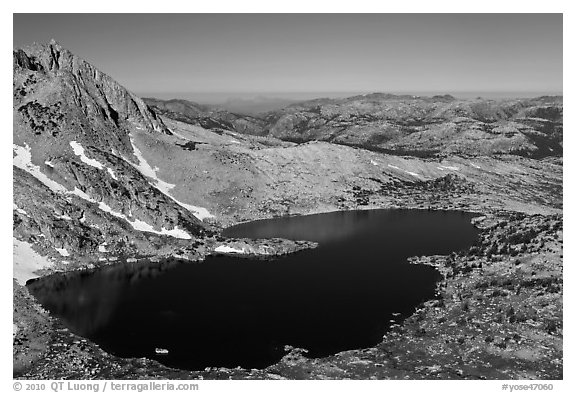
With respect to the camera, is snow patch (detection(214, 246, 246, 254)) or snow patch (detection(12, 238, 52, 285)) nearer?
snow patch (detection(12, 238, 52, 285))

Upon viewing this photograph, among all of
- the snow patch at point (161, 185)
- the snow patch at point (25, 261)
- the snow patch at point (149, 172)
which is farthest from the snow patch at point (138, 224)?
the snow patch at point (149, 172)

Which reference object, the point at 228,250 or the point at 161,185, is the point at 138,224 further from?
the point at 161,185

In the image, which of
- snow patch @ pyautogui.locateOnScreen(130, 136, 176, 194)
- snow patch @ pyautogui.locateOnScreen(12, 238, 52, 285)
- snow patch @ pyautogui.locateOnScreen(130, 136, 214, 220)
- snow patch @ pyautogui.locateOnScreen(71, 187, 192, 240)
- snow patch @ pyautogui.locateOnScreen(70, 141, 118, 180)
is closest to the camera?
snow patch @ pyautogui.locateOnScreen(12, 238, 52, 285)

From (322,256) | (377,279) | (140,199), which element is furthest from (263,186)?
(377,279)

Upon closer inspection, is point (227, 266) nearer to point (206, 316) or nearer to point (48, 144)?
point (206, 316)

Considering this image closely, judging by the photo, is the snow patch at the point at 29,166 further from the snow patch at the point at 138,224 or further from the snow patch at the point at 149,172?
the snow patch at the point at 149,172

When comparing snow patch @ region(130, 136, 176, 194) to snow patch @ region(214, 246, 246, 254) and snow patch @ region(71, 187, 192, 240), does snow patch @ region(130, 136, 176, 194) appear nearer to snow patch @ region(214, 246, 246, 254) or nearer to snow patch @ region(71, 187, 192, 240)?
snow patch @ region(71, 187, 192, 240)

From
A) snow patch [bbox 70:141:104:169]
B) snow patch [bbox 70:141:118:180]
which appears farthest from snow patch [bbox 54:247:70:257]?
snow patch [bbox 70:141:104:169]
